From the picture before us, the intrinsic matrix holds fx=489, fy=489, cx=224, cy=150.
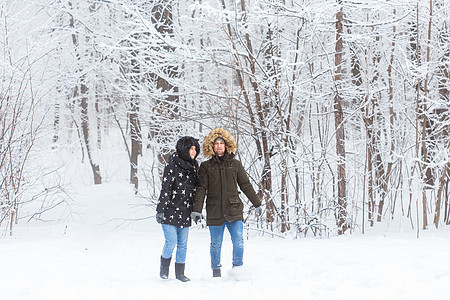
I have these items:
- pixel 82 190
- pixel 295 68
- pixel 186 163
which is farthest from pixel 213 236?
pixel 82 190

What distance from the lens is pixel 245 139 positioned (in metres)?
7.64

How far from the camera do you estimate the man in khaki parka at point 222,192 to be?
4.79 metres

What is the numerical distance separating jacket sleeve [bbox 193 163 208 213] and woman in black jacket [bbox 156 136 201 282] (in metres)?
0.05

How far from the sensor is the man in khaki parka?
4.79 metres

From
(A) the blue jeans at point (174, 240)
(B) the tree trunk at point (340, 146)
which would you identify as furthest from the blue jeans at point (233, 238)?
(B) the tree trunk at point (340, 146)

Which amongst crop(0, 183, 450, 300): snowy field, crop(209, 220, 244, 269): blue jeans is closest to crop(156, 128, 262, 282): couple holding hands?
crop(209, 220, 244, 269): blue jeans

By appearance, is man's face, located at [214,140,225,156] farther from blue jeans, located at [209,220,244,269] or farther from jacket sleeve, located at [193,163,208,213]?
blue jeans, located at [209,220,244,269]

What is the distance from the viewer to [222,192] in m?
4.83

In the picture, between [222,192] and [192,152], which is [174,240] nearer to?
[222,192]

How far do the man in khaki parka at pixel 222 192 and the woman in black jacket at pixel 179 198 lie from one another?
4.2 inches

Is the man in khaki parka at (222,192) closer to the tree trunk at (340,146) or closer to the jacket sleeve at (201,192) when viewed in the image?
the jacket sleeve at (201,192)

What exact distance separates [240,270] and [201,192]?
0.86 metres

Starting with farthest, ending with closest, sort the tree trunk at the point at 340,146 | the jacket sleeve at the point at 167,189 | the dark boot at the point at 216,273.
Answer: the tree trunk at the point at 340,146
the dark boot at the point at 216,273
the jacket sleeve at the point at 167,189

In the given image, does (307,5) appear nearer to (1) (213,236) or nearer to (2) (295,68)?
(2) (295,68)
